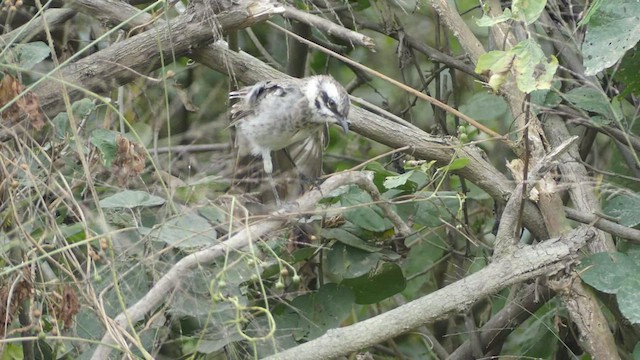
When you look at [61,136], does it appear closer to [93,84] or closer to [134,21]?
[93,84]

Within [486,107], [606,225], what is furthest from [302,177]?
[606,225]

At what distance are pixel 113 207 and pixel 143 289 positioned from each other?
1.05ft

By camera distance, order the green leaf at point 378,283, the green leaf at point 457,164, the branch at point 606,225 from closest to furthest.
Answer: the green leaf at point 457,164, the branch at point 606,225, the green leaf at point 378,283

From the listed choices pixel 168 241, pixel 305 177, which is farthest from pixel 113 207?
pixel 305 177

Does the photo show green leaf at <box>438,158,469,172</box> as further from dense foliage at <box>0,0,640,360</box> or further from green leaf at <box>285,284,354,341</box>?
green leaf at <box>285,284,354,341</box>

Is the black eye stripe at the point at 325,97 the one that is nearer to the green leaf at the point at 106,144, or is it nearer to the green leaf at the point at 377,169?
the green leaf at the point at 377,169

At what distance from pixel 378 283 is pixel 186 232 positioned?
1.14 meters

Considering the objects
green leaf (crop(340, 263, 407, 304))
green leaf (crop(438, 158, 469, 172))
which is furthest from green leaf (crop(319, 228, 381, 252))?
green leaf (crop(438, 158, 469, 172))

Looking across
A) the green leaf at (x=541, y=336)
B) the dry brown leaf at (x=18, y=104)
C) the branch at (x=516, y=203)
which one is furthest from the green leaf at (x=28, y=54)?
the green leaf at (x=541, y=336)

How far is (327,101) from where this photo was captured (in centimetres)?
438

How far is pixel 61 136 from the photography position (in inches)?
150

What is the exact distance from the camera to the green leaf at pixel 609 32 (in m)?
3.71

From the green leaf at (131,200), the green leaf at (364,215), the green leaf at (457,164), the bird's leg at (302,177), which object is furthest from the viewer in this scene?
the bird's leg at (302,177)

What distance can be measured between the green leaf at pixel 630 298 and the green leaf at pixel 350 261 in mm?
1044
